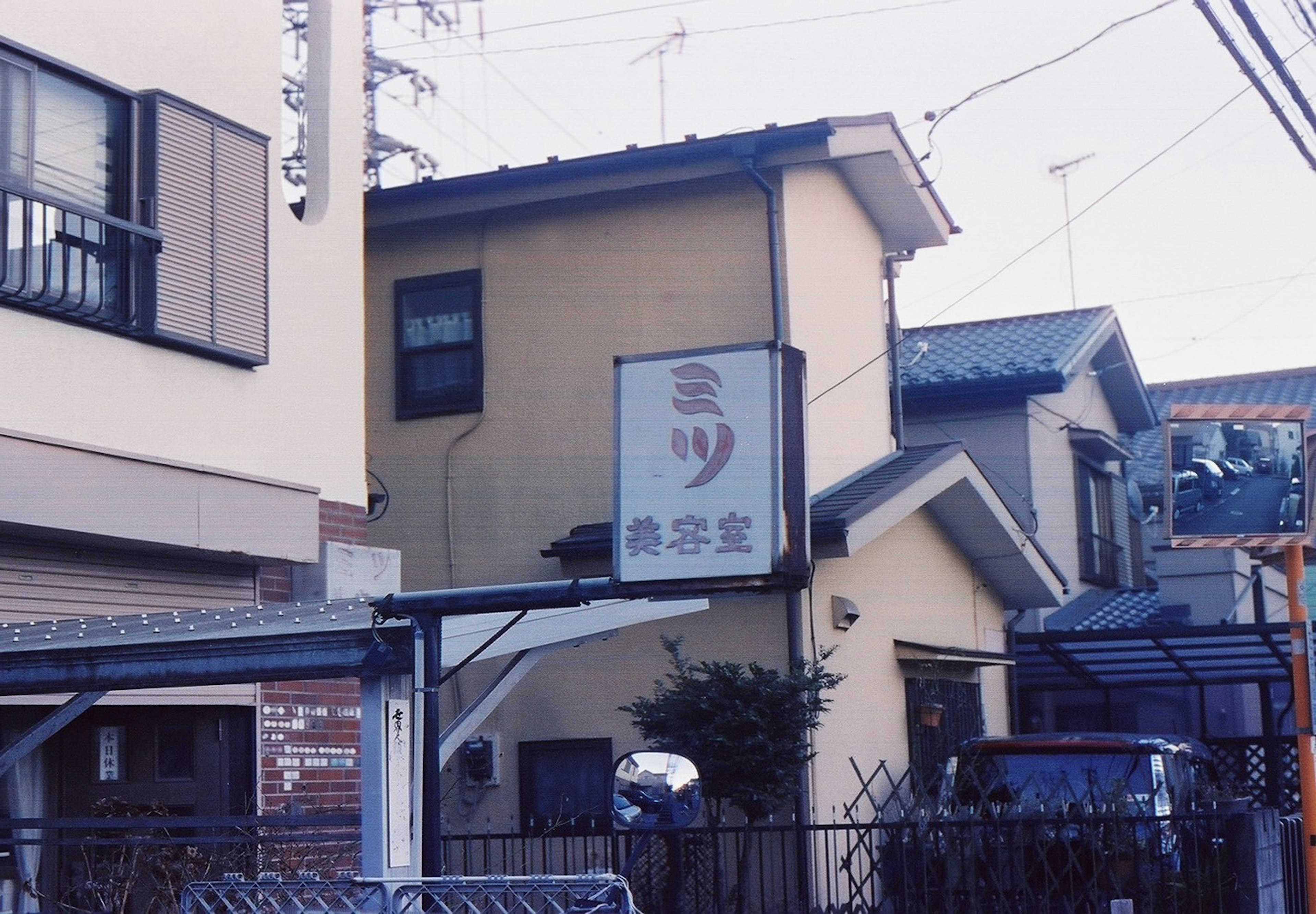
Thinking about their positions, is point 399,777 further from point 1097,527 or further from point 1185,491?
point 1097,527

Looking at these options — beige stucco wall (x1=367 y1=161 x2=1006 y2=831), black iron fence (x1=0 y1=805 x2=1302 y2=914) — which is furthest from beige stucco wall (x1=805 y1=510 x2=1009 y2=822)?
black iron fence (x1=0 y1=805 x2=1302 y2=914)

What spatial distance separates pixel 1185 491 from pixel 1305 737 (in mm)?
1580

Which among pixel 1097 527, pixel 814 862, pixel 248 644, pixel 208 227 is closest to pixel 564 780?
pixel 814 862

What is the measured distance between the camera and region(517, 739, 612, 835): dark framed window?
12.9 m

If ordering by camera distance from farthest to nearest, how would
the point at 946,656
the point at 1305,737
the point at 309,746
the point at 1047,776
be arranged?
the point at 946,656 < the point at 1047,776 < the point at 309,746 < the point at 1305,737

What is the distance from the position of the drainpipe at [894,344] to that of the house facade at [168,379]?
6854mm

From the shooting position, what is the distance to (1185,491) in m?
9.32

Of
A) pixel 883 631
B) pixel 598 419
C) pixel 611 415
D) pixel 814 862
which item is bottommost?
pixel 814 862

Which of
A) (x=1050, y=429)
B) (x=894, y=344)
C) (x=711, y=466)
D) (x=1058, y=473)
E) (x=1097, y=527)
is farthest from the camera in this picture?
(x=1097, y=527)

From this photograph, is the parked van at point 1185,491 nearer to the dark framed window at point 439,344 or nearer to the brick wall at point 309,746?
the brick wall at point 309,746

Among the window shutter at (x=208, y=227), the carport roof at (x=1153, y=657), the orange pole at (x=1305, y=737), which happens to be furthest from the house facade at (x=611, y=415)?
the window shutter at (x=208, y=227)

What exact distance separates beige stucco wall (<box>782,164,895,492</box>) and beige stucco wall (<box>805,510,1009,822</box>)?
0.85 m

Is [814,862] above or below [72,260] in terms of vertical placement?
below

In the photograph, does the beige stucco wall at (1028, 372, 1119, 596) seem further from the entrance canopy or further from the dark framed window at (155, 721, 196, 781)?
the entrance canopy
